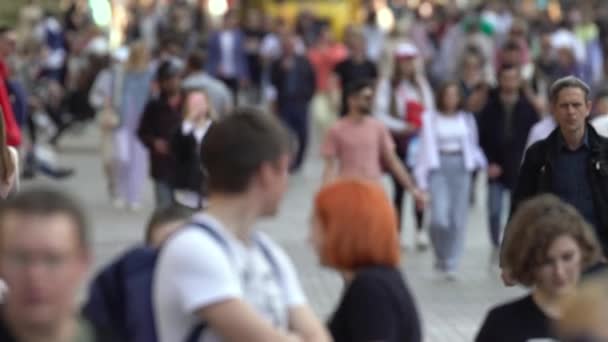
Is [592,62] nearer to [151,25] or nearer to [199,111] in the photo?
[151,25]

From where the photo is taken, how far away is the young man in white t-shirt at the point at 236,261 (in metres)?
3.98

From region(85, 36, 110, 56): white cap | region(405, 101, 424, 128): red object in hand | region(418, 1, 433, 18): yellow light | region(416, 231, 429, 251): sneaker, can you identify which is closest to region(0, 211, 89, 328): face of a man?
region(405, 101, 424, 128): red object in hand

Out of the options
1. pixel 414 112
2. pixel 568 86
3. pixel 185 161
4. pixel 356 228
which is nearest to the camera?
pixel 356 228

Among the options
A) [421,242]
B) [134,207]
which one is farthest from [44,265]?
[134,207]

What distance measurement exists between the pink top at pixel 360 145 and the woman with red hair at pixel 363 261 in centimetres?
825

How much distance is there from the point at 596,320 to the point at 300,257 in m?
11.0

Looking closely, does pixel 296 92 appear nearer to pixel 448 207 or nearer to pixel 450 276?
pixel 448 207

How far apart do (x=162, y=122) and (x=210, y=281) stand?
384 inches

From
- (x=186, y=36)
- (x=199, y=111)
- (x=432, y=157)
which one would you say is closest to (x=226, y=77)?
(x=186, y=36)

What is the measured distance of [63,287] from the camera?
135 inches

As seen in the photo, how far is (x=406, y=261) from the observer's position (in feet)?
46.8

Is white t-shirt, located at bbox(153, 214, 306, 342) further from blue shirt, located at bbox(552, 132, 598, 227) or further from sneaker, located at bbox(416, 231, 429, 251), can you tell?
sneaker, located at bbox(416, 231, 429, 251)

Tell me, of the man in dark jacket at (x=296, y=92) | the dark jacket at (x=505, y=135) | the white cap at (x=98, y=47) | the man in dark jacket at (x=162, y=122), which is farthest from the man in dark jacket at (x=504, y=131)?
the white cap at (x=98, y=47)

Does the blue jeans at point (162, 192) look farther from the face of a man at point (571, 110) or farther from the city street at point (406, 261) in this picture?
the face of a man at point (571, 110)
